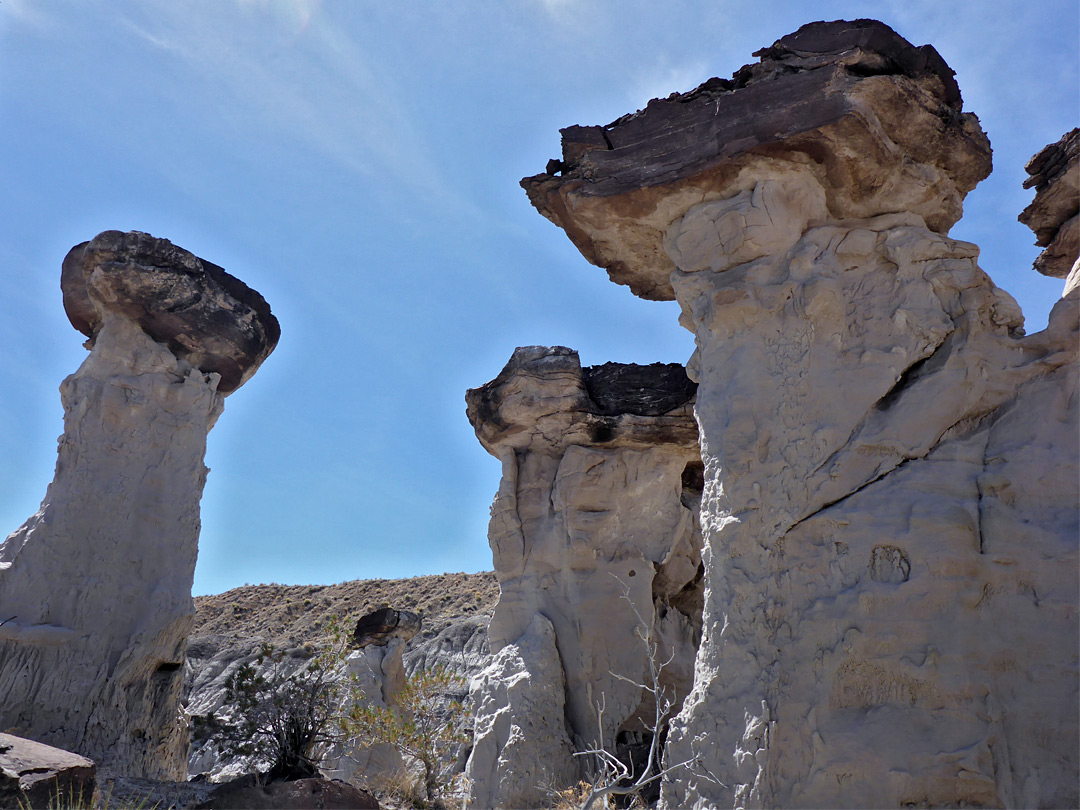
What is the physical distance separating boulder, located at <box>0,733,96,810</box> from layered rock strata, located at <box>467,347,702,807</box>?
171 inches

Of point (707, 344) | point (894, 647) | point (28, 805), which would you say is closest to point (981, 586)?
point (894, 647)

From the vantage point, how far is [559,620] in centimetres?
1073

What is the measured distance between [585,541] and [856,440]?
485 centimetres

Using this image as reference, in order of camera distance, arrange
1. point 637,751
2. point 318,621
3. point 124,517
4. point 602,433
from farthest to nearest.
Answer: point 318,621
point 602,433
point 124,517
point 637,751

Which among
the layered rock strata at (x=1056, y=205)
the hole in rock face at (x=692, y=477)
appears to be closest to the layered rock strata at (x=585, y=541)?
the hole in rock face at (x=692, y=477)

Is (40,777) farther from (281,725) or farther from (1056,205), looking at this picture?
(1056,205)

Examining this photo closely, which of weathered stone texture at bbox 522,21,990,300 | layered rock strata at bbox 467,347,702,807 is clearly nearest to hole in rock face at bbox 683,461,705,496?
layered rock strata at bbox 467,347,702,807

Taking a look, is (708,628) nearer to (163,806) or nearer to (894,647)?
(894,647)

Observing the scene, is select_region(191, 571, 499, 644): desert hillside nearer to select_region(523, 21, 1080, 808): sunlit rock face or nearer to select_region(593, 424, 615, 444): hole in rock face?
select_region(593, 424, 615, 444): hole in rock face

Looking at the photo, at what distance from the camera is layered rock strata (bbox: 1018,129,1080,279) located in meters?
7.59

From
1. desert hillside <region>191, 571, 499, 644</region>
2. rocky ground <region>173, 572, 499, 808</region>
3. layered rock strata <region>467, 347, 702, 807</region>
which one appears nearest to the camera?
layered rock strata <region>467, 347, 702, 807</region>

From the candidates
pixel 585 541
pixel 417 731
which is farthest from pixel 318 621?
pixel 585 541

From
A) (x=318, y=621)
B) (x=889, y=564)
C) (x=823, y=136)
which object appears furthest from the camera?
(x=318, y=621)

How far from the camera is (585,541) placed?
10.9 metres
